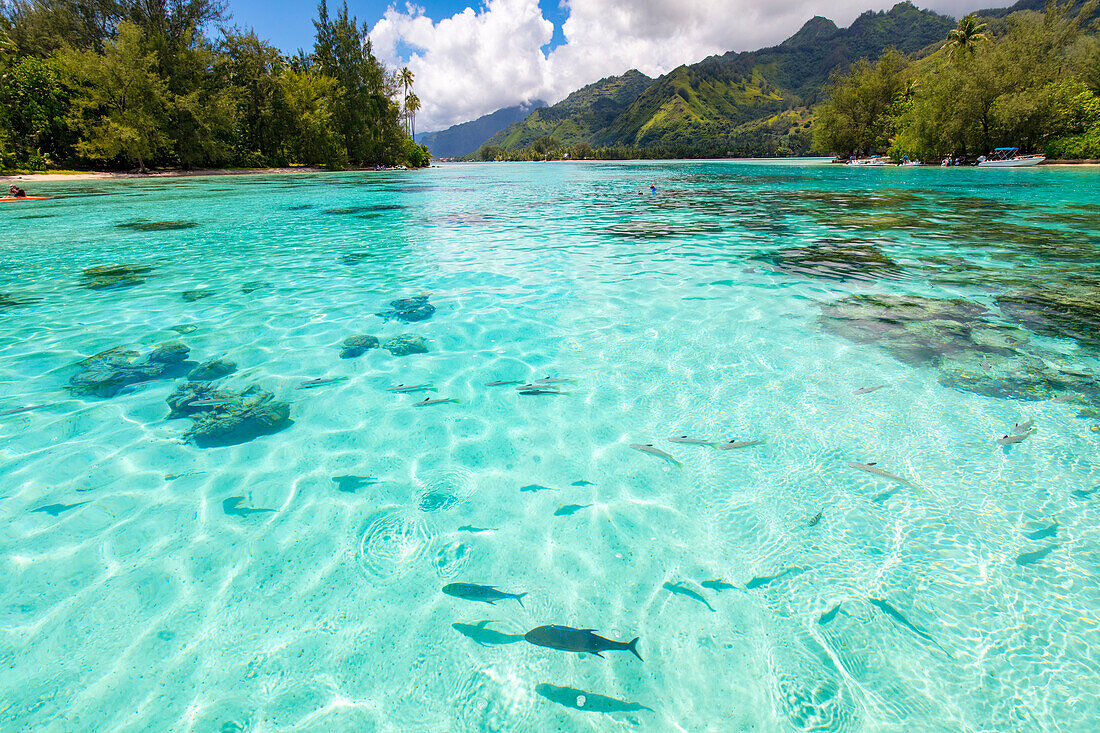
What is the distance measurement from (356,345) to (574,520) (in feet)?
14.0

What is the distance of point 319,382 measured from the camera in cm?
531

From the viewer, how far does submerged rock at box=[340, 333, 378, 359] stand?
5996 mm

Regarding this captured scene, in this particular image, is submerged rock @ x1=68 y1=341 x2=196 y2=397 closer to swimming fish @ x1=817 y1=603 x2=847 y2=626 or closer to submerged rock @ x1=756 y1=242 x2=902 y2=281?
swimming fish @ x1=817 y1=603 x2=847 y2=626

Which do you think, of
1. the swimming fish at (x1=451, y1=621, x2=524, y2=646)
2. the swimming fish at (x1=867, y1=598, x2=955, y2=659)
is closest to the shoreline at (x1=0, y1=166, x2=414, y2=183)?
the swimming fish at (x1=451, y1=621, x2=524, y2=646)

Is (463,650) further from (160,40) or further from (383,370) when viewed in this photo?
(160,40)

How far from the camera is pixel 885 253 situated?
426 inches

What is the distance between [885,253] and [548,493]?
1144 cm

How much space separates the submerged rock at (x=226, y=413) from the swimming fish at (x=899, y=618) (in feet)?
16.1

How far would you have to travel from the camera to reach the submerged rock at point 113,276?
9.18 m

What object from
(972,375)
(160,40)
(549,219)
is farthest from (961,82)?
(160,40)

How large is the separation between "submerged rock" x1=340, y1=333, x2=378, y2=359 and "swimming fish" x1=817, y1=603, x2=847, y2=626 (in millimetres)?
5536

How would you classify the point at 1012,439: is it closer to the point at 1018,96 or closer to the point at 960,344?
the point at 960,344

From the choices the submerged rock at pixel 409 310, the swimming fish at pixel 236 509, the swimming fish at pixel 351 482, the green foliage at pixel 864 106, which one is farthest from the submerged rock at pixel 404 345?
the green foliage at pixel 864 106

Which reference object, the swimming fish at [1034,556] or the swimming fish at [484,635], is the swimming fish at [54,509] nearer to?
the swimming fish at [484,635]
